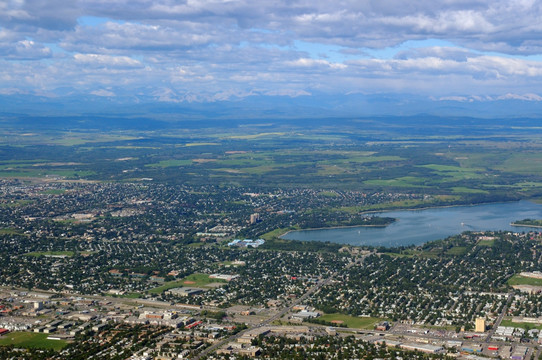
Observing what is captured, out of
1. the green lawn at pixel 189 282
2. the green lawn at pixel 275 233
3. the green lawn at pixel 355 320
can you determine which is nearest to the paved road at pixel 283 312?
the green lawn at pixel 355 320

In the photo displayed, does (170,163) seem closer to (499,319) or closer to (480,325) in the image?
(499,319)

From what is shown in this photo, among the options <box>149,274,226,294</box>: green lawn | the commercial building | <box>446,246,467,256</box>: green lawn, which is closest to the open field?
<box>446,246,467,256</box>: green lawn

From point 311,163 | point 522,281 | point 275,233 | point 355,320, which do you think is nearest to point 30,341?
point 355,320

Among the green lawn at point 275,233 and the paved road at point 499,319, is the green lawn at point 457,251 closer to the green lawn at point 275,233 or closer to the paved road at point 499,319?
the paved road at point 499,319

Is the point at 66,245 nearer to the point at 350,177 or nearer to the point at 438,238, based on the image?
the point at 438,238

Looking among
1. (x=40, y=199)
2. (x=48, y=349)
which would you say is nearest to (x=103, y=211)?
(x=40, y=199)

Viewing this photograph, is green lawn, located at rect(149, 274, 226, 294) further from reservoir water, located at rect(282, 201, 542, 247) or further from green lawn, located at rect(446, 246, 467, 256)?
green lawn, located at rect(446, 246, 467, 256)

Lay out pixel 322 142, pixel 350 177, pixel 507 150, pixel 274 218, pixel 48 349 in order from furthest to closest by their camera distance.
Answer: pixel 322 142 < pixel 507 150 < pixel 350 177 < pixel 274 218 < pixel 48 349
